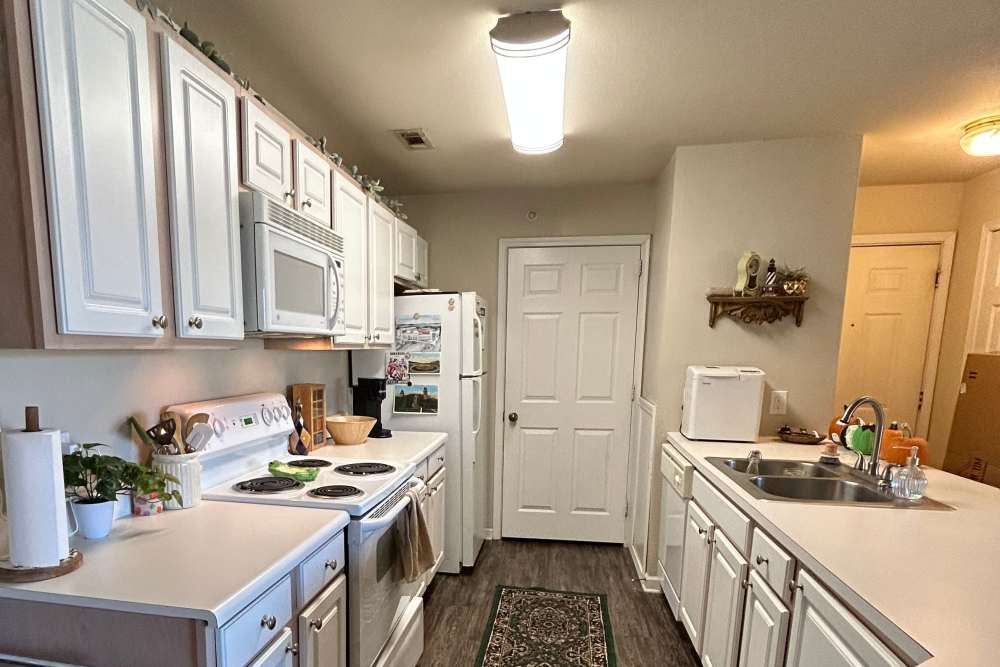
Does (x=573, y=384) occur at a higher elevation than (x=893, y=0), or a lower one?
lower

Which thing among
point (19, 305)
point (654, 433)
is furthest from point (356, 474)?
point (654, 433)

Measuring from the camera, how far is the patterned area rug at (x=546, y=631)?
1906 millimetres

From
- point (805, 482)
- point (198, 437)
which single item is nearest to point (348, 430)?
point (198, 437)

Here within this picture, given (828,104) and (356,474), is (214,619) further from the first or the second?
(828,104)

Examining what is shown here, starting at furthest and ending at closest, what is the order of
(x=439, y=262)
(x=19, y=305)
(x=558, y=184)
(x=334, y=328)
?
(x=439, y=262)
(x=558, y=184)
(x=334, y=328)
(x=19, y=305)

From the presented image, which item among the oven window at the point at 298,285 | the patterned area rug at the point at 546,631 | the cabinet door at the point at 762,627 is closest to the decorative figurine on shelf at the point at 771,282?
the cabinet door at the point at 762,627

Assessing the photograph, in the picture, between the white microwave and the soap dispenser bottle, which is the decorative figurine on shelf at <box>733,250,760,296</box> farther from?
the white microwave

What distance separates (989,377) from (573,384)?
2.22 meters

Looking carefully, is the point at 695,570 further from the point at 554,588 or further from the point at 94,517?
the point at 94,517

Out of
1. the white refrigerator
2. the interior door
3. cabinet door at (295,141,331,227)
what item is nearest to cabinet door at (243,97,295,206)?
cabinet door at (295,141,331,227)

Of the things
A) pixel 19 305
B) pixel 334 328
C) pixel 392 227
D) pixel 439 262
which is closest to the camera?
pixel 19 305

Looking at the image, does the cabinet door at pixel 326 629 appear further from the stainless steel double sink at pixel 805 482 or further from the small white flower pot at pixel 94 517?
the stainless steel double sink at pixel 805 482

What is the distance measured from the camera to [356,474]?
1.64 meters

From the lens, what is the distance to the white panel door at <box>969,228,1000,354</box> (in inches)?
89.0
